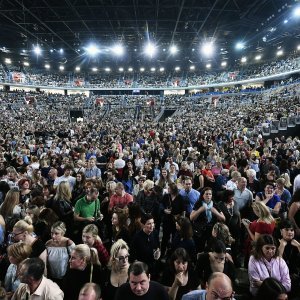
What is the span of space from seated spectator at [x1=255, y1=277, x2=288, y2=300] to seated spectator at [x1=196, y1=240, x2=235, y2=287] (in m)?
0.53

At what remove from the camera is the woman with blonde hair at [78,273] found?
8.86 feet

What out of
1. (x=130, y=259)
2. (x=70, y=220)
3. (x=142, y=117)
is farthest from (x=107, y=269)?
(x=142, y=117)

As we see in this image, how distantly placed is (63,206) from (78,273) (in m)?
1.89

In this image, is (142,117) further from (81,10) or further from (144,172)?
(144,172)

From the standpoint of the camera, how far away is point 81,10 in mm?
18875

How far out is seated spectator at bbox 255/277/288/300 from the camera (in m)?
2.32

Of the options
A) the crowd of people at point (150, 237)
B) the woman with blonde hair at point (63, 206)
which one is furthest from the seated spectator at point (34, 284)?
the woman with blonde hair at point (63, 206)

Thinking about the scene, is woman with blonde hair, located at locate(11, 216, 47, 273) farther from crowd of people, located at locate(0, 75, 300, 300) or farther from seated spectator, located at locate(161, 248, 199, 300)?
seated spectator, located at locate(161, 248, 199, 300)

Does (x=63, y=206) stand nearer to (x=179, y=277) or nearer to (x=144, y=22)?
(x=179, y=277)

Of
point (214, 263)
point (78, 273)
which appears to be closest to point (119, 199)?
point (78, 273)

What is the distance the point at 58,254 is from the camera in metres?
3.04

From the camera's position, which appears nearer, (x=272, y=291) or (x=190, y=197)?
(x=272, y=291)

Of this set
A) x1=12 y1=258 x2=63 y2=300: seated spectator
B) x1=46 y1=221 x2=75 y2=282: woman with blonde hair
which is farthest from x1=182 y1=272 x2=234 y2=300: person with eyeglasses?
x1=46 y1=221 x2=75 y2=282: woman with blonde hair

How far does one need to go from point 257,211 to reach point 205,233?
843 mm
